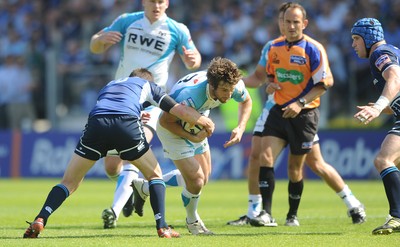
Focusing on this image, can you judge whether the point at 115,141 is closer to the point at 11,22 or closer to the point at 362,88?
the point at 362,88

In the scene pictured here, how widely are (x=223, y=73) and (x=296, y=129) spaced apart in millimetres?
2438

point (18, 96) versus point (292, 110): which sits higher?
point (292, 110)

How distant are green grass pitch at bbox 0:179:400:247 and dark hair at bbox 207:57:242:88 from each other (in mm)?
1667

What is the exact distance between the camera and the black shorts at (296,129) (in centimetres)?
1081

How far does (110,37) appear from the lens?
438 inches

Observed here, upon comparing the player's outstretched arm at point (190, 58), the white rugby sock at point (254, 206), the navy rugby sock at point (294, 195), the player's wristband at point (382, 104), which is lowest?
the white rugby sock at point (254, 206)

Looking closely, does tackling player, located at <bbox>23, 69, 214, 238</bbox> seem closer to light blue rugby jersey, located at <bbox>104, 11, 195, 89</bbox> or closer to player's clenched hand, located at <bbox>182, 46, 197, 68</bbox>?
player's clenched hand, located at <bbox>182, 46, 197, 68</bbox>

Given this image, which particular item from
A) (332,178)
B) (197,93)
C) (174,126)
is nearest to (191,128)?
(174,126)

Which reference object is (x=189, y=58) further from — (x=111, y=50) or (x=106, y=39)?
(x=111, y=50)

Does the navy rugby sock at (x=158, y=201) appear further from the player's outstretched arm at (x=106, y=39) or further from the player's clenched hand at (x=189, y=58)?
the player's outstretched arm at (x=106, y=39)

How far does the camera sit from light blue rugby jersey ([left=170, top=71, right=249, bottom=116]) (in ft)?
30.1

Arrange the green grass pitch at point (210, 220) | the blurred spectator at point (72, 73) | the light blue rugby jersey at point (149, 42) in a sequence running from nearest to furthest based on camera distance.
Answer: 1. the green grass pitch at point (210, 220)
2. the light blue rugby jersey at point (149, 42)
3. the blurred spectator at point (72, 73)

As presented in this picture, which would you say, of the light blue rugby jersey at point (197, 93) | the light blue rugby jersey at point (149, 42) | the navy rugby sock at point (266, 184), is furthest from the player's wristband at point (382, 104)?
the light blue rugby jersey at point (149, 42)

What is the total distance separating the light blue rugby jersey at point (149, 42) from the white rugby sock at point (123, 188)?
135 cm
